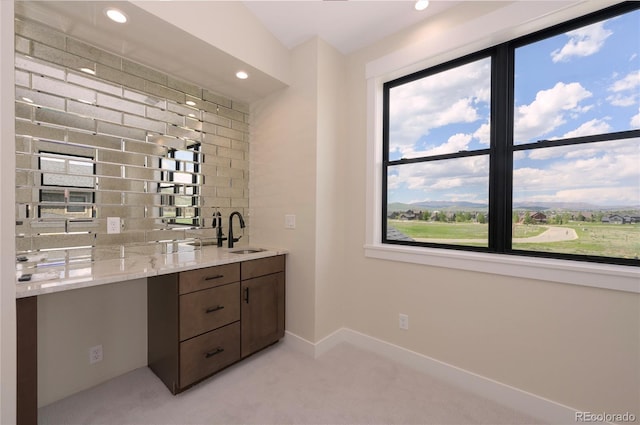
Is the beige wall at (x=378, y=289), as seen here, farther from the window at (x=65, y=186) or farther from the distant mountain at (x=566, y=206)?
the window at (x=65, y=186)

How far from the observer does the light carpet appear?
1583 mm

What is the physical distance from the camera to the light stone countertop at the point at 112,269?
129 cm

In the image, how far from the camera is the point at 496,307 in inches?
69.7

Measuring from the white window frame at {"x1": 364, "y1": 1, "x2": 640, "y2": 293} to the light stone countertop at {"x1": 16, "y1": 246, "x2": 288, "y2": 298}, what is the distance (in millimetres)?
1147

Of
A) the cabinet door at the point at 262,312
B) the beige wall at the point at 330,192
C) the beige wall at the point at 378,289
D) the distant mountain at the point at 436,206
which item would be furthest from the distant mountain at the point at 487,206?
the cabinet door at the point at 262,312

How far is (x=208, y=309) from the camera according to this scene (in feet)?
6.11

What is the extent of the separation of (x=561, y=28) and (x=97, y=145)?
324cm

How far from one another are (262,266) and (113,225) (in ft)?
3.78

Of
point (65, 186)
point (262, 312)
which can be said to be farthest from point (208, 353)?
point (65, 186)

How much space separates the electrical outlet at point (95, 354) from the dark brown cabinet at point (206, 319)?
30 cm

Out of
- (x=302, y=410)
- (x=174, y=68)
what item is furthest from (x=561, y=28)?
(x=302, y=410)

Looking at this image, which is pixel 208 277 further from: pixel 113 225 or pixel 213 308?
pixel 113 225

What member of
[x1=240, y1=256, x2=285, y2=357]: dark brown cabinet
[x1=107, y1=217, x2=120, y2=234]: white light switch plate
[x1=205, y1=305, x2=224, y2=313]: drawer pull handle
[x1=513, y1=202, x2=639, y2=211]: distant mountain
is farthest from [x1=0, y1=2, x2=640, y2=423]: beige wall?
[x1=107, y1=217, x2=120, y2=234]: white light switch plate

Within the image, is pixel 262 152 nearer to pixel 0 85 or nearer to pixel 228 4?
pixel 228 4
